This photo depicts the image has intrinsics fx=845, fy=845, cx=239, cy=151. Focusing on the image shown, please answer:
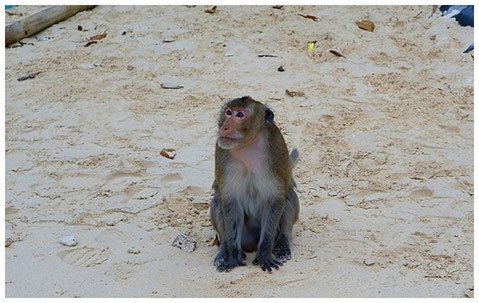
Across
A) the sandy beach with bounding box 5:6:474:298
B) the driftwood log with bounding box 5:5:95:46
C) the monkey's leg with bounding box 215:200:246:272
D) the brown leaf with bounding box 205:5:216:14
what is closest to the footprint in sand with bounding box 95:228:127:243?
the sandy beach with bounding box 5:6:474:298

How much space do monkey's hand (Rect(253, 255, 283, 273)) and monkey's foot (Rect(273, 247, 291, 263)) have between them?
4cm

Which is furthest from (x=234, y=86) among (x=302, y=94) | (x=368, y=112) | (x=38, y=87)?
(x=38, y=87)

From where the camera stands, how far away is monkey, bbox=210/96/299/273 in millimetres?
5359

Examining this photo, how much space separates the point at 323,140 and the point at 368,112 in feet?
2.64

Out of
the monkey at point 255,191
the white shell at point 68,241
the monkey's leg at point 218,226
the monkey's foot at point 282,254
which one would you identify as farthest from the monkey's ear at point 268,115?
the white shell at point 68,241

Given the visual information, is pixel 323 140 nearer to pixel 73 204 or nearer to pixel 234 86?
pixel 234 86

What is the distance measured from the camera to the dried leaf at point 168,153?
722cm

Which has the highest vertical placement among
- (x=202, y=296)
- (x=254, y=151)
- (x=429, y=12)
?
(x=254, y=151)

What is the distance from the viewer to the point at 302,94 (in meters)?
8.45

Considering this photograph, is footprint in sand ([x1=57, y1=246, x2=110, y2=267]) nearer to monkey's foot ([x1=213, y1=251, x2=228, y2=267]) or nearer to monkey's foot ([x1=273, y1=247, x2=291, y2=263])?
monkey's foot ([x1=213, y1=251, x2=228, y2=267])

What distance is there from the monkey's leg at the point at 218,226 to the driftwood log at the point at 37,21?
5.64 meters

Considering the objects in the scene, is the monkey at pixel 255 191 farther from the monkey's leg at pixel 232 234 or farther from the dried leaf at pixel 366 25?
the dried leaf at pixel 366 25

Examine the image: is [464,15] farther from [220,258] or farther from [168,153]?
[220,258]

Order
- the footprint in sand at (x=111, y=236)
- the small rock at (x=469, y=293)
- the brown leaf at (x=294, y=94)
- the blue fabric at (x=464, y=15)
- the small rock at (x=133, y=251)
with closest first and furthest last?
the small rock at (x=469, y=293)
the small rock at (x=133, y=251)
the footprint in sand at (x=111, y=236)
the brown leaf at (x=294, y=94)
the blue fabric at (x=464, y=15)
